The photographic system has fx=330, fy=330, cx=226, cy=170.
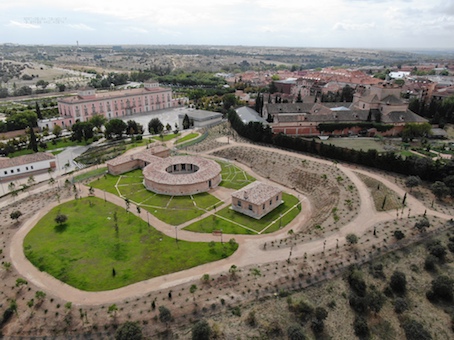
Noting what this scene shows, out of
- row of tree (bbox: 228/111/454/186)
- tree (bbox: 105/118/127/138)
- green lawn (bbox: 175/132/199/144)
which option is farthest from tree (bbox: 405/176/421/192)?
tree (bbox: 105/118/127/138)

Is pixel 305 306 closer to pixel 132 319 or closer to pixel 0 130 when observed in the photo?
pixel 132 319

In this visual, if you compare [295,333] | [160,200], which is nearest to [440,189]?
[295,333]

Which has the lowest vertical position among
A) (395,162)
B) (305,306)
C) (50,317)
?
(50,317)

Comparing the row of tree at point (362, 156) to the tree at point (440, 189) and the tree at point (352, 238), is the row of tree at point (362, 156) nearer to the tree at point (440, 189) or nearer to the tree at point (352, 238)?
the tree at point (440, 189)

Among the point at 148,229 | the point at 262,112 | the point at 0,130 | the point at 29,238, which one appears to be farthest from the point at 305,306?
the point at 0,130

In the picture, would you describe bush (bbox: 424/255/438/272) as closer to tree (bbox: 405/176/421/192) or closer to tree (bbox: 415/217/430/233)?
tree (bbox: 415/217/430/233)

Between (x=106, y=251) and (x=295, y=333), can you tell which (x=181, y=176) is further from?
(x=295, y=333)
